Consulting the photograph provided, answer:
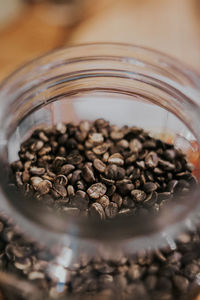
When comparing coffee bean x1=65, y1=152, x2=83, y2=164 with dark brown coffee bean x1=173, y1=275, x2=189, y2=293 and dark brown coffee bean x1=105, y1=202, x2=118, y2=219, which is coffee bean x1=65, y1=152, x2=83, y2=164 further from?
dark brown coffee bean x1=173, y1=275, x2=189, y2=293

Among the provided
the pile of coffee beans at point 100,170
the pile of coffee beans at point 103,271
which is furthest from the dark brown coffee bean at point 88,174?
the pile of coffee beans at point 103,271

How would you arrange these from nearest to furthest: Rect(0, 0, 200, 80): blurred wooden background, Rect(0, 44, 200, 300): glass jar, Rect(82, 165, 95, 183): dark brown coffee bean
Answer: Rect(0, 44, 200, 300): glass jar, Rect(82, 165, 95, 183): dark brown coffee bean, Rect(0, 0, 200, 80): blurred wooden background

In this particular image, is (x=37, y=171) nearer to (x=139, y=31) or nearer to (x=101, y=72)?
(x=101, y=72)

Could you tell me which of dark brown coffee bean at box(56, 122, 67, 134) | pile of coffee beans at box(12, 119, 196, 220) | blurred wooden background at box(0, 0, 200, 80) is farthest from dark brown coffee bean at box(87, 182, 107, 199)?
blurred wooden background at box(0, 0, 200, 80)

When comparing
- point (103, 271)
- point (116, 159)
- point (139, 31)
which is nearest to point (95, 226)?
point (103, 271)

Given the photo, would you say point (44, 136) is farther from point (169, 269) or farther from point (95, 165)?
point (169, 269)

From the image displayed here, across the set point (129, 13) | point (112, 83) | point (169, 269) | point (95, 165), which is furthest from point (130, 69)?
point (129, 13)

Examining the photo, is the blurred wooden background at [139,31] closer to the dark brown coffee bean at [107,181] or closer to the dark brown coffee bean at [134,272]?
the dark brown coffee bean at [107,181]
